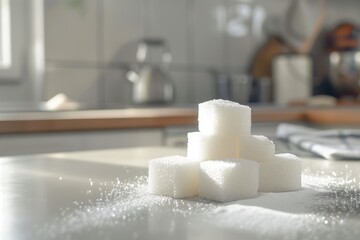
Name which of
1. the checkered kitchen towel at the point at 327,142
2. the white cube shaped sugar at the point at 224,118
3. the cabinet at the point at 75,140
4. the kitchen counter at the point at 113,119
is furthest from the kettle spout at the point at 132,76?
the white cube shaped sugar at the point at 224,118

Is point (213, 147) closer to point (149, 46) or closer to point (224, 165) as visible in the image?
point (224, 165)

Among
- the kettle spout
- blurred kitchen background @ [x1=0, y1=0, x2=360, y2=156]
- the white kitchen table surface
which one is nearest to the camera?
the white kitchen table surface

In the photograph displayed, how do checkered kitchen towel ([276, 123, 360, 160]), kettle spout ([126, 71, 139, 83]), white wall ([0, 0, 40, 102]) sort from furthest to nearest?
kettle spout ([126, 71, 139, 83]) → white wall ([0, 0, 40, 102]) → checkered kitchen towel ([276, 123, 360, 160])

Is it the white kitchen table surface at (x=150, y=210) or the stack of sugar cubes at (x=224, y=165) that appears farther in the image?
the stack of sugar cubes at (x=224, y=165)

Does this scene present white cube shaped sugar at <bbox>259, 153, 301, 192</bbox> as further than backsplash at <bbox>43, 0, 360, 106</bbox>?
No

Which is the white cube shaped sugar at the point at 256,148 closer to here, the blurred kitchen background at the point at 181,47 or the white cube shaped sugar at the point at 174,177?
the white cube shaped sugar at the point at 174,177

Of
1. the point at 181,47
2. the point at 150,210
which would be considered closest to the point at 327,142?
the point at 150,210

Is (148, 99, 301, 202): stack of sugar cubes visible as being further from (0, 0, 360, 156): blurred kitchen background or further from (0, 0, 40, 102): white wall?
(0, 0, 40, 102): white wall

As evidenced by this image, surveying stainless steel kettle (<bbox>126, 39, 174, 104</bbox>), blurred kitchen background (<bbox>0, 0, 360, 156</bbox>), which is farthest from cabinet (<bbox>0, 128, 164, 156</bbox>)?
stainless steel kettle (<bbox>126, 39, 174, 104</bbox>)

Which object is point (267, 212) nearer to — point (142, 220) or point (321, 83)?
point (142, 220)
